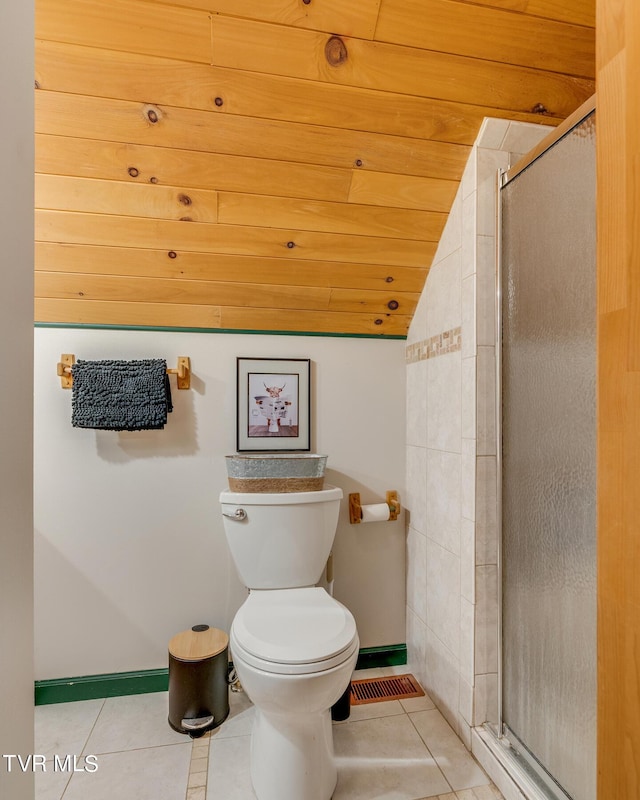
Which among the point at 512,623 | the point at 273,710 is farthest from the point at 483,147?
the point at 273,710

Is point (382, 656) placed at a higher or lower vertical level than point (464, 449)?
lower

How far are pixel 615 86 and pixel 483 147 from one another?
94 cm

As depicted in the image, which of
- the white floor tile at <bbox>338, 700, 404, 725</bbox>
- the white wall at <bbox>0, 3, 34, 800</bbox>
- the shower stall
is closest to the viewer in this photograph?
the white wall at <bbox>0, 3, 34, 800</bbox>

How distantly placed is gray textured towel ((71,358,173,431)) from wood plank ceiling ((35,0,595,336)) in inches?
8.3

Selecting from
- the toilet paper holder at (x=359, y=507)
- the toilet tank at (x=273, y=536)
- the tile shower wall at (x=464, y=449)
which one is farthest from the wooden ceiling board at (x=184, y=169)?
the toilet paper holder at (x=359, y=507)

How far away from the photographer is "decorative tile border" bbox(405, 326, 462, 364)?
1.62 meters

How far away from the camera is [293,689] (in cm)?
119

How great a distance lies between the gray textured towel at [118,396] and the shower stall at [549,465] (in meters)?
1.25

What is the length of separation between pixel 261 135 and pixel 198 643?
5.75ft

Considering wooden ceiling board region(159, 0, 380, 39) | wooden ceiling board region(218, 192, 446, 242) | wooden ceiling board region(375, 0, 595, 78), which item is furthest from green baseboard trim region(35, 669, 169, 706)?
wooden ceiling board region(375, 0, 595, 78)

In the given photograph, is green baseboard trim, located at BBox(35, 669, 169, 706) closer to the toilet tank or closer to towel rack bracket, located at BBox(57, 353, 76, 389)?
the toilet tank

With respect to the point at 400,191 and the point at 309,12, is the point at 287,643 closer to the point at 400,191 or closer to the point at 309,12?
the point at 400,191

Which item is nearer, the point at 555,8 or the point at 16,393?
the point at 16,393

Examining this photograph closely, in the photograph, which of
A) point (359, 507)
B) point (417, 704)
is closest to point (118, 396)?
point (359, 507)
